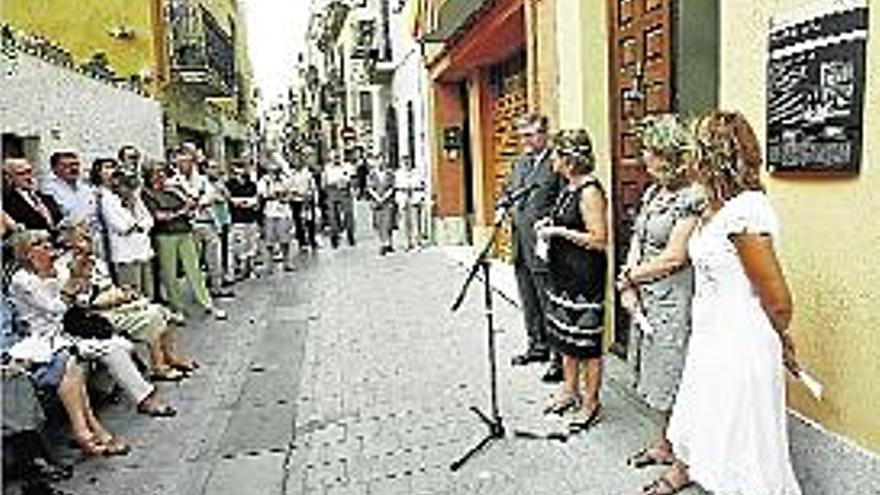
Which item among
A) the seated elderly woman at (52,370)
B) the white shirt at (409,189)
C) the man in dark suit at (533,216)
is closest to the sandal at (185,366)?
the seated elderly woman at (52,370)

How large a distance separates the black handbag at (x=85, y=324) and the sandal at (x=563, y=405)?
9.27 ft

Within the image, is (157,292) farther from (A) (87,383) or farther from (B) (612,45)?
(B) (612,45)

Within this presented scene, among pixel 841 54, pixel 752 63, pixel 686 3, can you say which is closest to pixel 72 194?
pixel 686 3

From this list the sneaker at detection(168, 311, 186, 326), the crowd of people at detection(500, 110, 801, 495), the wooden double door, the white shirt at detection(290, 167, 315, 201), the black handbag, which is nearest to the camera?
the crowd of people at detection(500, 110, 801, 495)

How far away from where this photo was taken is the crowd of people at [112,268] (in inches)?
227

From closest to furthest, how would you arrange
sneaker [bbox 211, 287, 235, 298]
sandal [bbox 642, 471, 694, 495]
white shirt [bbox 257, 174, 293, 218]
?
sandal [bbox 642, 471, 694, 495] < sneaker [bbox 211, 287, 235, 298] < white shirt [bbox 257, 174, 293, 218]

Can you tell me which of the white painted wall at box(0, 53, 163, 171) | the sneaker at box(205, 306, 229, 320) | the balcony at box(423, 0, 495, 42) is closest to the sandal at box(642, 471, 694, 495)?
the white painted wall at box(0, 53, 163, 171)

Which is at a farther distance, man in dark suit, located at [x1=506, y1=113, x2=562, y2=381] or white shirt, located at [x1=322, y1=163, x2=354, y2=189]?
white shirt, located at [x1=322, y1=163, x2=354, y2=189]

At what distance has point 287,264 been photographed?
15.5 metres

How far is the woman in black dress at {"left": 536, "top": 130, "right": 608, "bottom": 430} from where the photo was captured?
18.2ft

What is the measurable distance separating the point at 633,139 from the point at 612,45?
28.4 inches

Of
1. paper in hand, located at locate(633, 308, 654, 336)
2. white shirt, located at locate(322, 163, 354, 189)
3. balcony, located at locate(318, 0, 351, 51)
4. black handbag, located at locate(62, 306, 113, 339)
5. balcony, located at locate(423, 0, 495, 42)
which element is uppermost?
balcony, located at locate(318, 0, 351, 51)

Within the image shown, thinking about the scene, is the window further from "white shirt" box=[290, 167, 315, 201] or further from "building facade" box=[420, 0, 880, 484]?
"building facade" box=[420, 0, 880, 484]

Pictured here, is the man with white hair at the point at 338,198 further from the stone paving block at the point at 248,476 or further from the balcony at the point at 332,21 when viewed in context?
the balcony at the point at 332,21
